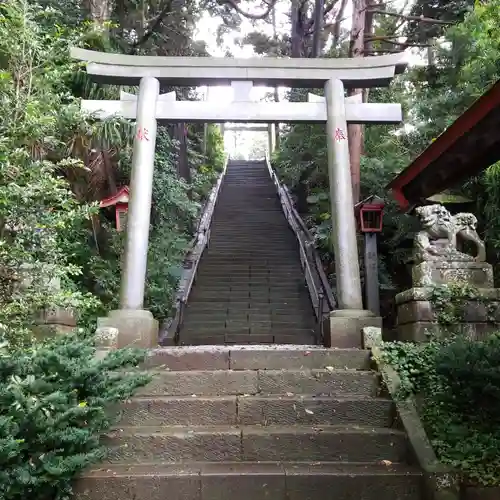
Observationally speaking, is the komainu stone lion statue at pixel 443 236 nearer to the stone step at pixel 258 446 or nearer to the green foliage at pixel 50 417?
the stone step at pixel 258 446

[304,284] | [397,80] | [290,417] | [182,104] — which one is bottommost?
[290,417]

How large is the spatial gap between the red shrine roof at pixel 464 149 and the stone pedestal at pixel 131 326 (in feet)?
12.2

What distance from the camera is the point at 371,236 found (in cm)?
859

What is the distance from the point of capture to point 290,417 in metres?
4.29

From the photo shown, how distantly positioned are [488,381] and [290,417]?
1.61 m

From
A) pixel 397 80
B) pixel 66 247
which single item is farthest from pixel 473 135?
pixel 397 80

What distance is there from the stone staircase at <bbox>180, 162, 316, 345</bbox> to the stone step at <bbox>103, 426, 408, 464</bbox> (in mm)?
A: 4333

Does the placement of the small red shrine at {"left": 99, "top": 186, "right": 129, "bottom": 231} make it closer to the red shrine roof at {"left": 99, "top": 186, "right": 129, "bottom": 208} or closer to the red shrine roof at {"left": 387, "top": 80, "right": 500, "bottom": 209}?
the red shrine roof at {"left": 99, "top": 186, "right": 129, "bottom": 208}

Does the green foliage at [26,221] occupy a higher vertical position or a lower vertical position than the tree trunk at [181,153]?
lower

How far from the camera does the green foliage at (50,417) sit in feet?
9.61

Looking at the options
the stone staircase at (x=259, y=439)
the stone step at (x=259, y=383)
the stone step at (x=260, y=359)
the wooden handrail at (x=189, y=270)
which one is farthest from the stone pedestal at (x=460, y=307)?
the wooden handrail at (x=189, y=270)

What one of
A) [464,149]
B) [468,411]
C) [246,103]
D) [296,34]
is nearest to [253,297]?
[246,103]

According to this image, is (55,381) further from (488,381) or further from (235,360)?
(488,381)

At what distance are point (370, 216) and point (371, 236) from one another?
34 centimetres
